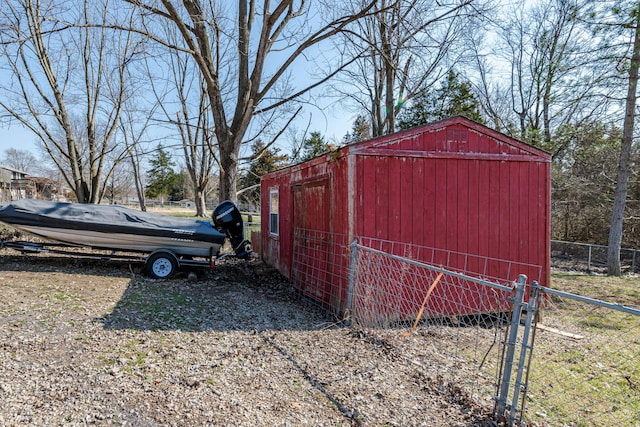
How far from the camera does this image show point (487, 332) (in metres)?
5.47

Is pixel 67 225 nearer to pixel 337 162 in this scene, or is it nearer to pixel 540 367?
pixel 337 162

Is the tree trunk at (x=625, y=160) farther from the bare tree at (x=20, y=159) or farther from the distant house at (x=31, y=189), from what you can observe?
the bare tree at (x=20, y=159)

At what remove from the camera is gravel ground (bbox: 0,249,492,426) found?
2609mm

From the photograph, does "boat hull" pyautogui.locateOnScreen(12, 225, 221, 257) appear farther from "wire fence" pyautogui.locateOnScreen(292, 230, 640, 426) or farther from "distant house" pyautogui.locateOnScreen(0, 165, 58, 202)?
"distant house" pyautogui.locateOnScreen(0, 165, 58, 202)

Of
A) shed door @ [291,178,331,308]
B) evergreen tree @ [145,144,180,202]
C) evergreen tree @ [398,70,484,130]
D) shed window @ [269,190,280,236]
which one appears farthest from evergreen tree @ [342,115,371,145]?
evergreen tree @ [145,144,180,202]

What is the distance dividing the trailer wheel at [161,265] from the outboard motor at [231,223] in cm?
172

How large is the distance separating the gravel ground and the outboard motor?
2.99 metres

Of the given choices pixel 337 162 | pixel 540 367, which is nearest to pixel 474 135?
pixel 337 162

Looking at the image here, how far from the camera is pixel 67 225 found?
6738 millimetres

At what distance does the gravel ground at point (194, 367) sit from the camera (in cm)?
261

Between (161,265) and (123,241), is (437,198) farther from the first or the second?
(123,241)

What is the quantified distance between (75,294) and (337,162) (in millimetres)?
4217

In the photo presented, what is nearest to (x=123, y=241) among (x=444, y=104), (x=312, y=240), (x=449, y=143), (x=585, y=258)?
(x=312, y=240)

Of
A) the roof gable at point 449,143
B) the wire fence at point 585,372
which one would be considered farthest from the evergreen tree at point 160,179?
the wire fence at point 585,372
